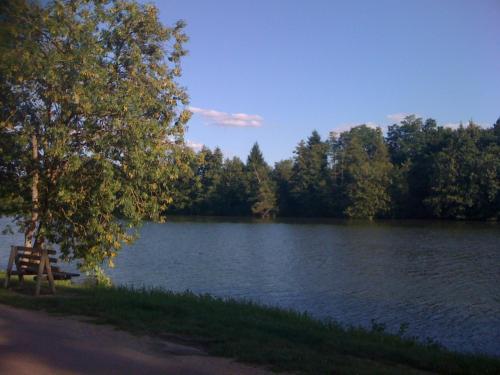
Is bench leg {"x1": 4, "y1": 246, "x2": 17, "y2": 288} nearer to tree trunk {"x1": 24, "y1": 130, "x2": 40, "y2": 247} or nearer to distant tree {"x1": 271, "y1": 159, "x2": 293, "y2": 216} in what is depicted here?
tree trunk {"x1": 24, "y1": 130, "x2": 40, "y2": 247}

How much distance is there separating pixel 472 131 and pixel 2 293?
79.2 metres

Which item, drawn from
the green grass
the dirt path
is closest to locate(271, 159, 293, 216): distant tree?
the green grass

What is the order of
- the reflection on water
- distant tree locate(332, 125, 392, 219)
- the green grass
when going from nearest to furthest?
the green grass
the reflection on water
distant tree locate(332, 125, 392, 219)

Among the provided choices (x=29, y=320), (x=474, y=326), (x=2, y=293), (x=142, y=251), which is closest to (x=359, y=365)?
(x=29, y=320)

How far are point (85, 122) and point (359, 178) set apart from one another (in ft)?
248

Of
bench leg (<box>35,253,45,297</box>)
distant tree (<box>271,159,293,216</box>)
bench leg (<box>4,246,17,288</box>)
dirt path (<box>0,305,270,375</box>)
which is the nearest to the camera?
dirt path (<box>0,305,270,375</box>)

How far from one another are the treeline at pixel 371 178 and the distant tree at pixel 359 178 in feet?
0.49

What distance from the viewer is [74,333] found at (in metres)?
9.22

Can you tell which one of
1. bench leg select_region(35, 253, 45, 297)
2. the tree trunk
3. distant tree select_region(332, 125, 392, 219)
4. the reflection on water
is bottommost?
the reflection on water

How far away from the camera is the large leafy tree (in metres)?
14.2

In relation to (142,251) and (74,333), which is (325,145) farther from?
(74,333)

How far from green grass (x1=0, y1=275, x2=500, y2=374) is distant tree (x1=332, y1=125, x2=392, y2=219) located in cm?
7475

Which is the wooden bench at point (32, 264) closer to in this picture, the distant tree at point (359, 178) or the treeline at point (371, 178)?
the treeline at point (371, 178)

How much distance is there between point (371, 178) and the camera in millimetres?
87188
